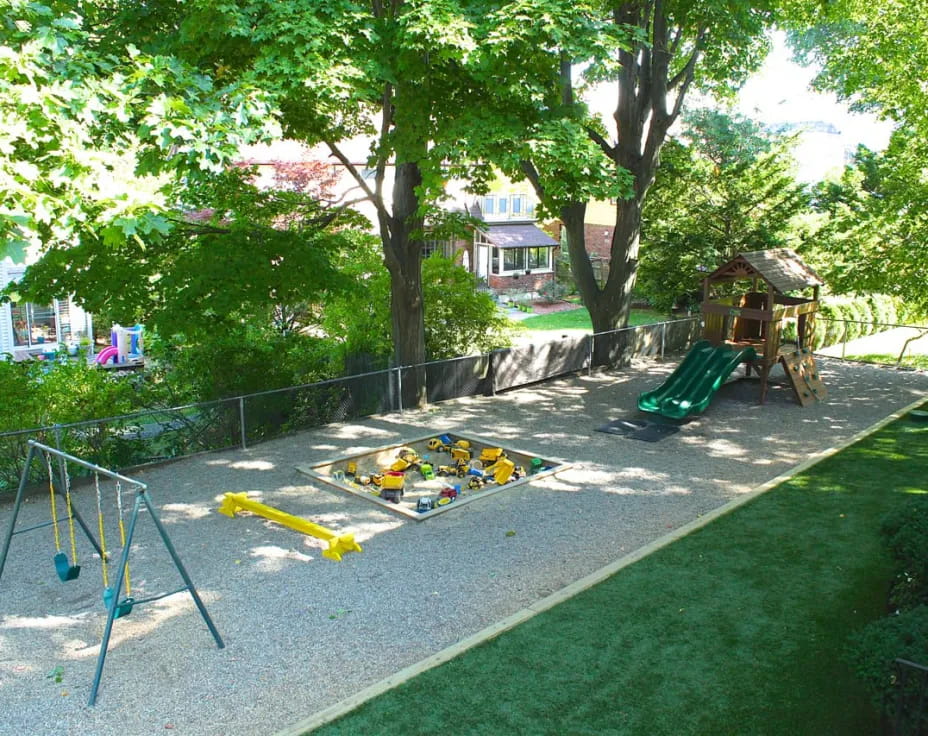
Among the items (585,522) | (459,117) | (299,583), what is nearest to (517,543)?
(585,522)

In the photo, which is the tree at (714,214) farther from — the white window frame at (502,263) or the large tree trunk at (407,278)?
the white window frame at (502,263)

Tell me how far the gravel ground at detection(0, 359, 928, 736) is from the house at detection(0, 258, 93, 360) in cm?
1562

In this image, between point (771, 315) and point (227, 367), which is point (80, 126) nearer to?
point (227, 367)

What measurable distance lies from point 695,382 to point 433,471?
256 inches

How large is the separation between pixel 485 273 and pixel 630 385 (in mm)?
25790

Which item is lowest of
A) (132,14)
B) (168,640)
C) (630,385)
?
(168,640)

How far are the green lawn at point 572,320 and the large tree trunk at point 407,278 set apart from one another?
592 inches

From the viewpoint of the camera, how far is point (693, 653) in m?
7.43

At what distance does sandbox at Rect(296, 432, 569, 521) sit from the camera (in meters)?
11.9

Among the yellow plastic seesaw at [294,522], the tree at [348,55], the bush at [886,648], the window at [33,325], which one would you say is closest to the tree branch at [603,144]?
the tree at [348,55]

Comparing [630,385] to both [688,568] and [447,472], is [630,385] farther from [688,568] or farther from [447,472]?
[688,568]

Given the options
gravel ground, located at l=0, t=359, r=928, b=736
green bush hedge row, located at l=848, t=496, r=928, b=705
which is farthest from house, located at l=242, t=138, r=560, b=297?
green bush hedge row, located at l=848, t=496, r=928, b=705

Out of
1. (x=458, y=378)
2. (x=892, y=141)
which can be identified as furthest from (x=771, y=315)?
(x=458, y=378)

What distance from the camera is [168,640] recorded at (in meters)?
7.92
